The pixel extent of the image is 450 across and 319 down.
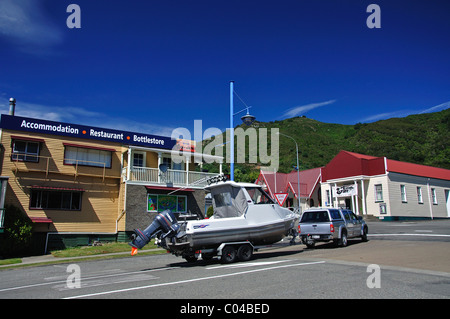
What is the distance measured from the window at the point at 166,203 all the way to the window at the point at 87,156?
3.98 meters

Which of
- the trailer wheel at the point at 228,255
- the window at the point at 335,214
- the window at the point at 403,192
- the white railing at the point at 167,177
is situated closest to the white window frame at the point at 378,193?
the window at the point at 403,192

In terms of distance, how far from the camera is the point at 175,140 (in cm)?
2786

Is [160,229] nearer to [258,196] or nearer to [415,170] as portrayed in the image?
[258,196]

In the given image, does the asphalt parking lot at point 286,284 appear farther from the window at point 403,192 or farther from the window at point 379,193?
the window at point 403,192

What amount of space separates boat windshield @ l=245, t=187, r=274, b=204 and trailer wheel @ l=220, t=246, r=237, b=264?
1.95 meters

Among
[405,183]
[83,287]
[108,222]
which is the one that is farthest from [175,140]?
[405,183]

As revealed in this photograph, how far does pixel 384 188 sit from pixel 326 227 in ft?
79.7

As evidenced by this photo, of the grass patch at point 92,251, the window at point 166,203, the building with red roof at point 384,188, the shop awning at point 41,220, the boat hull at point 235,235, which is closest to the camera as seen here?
the boat hull at point 235,235

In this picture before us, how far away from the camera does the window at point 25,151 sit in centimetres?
2156

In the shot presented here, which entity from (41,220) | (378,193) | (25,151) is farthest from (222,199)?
(378,193)

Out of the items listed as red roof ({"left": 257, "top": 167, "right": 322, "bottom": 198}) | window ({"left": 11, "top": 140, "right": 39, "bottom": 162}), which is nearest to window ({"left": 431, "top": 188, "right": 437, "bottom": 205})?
red roof ({"left": 257, "top": 167, "right": 322, "bottom": 198})

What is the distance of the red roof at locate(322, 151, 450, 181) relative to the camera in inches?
1458

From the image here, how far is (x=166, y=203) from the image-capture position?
25.6 meters
